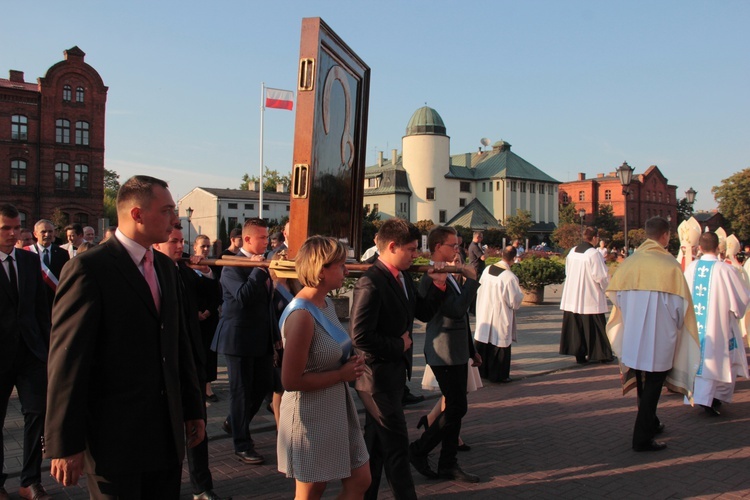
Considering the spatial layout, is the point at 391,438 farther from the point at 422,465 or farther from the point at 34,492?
the point at 34,492

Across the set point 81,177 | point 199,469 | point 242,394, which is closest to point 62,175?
point 81,177

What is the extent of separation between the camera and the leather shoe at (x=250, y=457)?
5.45 m

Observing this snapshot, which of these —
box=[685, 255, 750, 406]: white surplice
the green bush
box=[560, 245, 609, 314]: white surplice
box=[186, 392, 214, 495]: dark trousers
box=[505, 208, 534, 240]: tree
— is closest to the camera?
box=[186, 392, 214, 495]: dark trousers

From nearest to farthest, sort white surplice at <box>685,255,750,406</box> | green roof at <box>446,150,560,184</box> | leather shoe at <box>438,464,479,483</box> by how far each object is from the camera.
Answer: leather shoe at <box>438,464,479,483</box> < white surplice at <box>685,255,750,406</box> < green roof at <box>446,150,560,184</box>

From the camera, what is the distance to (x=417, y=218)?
86375 mm

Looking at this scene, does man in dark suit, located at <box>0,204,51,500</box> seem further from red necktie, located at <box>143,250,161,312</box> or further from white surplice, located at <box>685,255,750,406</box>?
white surplice, located at <box>685,255,750,406</box>

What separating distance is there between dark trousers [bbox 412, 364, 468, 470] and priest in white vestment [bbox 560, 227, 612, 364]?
5689 millimetres

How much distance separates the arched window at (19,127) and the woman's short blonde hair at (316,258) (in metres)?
55.8

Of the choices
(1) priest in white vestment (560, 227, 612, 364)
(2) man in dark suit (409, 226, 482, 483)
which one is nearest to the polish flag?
(1) priest in white vestment (560, 227, 612, 364)

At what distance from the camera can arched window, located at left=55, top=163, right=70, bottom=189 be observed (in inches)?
2040

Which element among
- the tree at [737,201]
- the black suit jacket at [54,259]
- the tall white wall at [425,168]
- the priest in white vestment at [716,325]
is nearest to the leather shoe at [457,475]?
the priest in white vestment at [716,325]

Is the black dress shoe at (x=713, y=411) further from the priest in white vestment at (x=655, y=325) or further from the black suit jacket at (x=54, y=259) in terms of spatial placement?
the black suit jacket at (x=54, y=259)

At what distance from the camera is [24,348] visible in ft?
15.6

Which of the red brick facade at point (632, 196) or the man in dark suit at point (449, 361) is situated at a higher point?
the red brick facade at point (632, 196)
